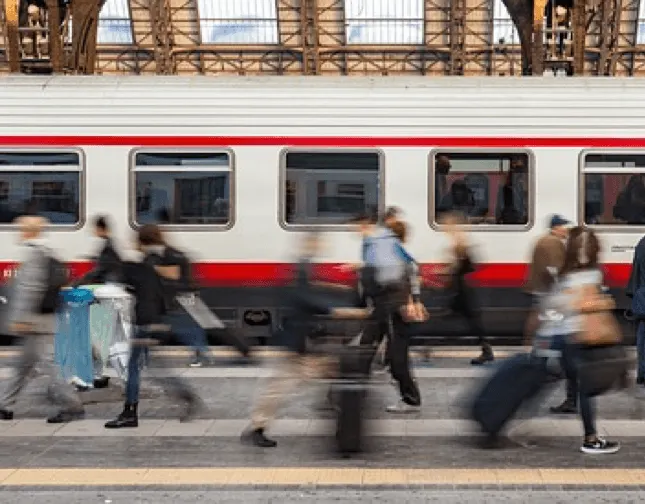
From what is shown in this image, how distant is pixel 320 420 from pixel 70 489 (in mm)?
2648

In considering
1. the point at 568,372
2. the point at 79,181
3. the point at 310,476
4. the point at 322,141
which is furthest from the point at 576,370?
the point at 79,181

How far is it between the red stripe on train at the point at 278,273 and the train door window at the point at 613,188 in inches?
23.0

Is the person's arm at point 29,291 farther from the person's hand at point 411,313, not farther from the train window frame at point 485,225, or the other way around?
the train window frame at point 485,225

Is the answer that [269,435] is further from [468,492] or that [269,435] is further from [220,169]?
[220,169]

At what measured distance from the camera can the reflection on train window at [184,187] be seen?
1455cm

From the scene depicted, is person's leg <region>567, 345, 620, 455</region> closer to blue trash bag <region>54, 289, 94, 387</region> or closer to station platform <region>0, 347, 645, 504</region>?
station platform <region>0, 347, 645, 504</region>

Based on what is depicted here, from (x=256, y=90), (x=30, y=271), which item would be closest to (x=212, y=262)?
(x=256, y=90)

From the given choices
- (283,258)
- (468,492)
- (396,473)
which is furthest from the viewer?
(283,258)

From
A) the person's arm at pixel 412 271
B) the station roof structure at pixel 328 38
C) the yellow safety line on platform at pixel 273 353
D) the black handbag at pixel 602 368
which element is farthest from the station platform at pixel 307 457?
the station roof structure at pixel 328 38

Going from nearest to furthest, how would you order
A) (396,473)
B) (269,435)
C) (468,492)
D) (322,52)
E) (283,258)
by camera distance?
1. (468,492)
2. (396,473)
3. (269,435)
4. (283,258)
5. (322,52)

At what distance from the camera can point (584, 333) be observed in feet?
27.6

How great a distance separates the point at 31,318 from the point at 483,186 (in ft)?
21.6

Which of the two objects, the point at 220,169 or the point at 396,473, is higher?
the point at 220,169

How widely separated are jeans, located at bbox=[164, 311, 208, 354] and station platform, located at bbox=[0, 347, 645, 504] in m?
1.35
